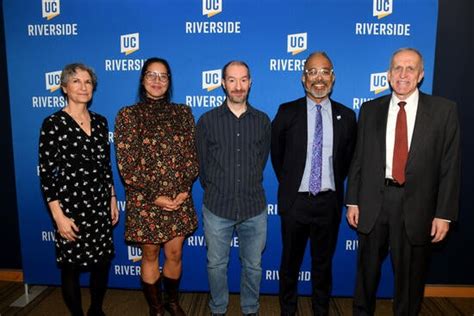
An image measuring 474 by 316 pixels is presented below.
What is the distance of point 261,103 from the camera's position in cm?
320

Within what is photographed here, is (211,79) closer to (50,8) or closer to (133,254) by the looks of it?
(50,8)

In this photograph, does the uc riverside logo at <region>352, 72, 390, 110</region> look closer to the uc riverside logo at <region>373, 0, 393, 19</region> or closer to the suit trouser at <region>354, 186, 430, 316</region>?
the uc riverside logo at <region>373, 0, 393, 19</region>

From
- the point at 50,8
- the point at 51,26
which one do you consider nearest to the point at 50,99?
the point at 51,26

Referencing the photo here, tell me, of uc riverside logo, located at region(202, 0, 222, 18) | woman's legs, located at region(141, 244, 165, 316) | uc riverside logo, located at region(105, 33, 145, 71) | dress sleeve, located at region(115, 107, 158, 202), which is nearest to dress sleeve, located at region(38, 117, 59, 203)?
dress sleeve, located at region(115, 107, 158, 202)

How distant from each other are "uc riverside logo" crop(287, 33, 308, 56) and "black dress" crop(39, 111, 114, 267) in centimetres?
161

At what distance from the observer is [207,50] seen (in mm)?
3146

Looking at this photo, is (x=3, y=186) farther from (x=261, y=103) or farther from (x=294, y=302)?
(x=294, y=302)

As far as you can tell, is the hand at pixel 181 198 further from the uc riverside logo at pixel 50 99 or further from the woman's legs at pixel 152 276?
the uc riverside logo at pixel 50 99

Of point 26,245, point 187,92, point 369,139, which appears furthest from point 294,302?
point 26,245

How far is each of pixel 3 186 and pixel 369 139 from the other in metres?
3.30

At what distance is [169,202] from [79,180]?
0.60 metres

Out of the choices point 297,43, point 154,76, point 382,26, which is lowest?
point 154,76

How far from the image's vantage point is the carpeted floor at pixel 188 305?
3.15m

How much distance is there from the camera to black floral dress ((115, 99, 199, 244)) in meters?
2.50
